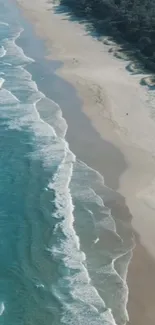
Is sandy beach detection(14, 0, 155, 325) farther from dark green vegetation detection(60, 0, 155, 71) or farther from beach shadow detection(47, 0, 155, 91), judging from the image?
dark green vegetation detection(60, 0, 155, 71)

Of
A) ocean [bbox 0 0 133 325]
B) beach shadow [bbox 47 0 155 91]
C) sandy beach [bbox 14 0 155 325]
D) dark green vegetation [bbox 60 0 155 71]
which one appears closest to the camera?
ocean [bbox 0 0 133 325]

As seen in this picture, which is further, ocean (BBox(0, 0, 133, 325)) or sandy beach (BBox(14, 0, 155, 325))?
sandy beach (BBox(14, 0, 155, 325))

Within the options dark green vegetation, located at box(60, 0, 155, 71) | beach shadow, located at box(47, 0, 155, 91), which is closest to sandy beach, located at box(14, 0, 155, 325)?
beach shadow, located at box(47, 0, 155, 91)

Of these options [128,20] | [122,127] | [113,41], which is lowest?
[113,41]

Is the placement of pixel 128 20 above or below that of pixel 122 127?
above

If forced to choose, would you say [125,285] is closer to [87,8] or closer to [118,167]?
[118,167]

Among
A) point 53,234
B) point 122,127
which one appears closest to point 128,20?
point 122,127

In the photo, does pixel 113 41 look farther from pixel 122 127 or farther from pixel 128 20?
pixel 122 127
